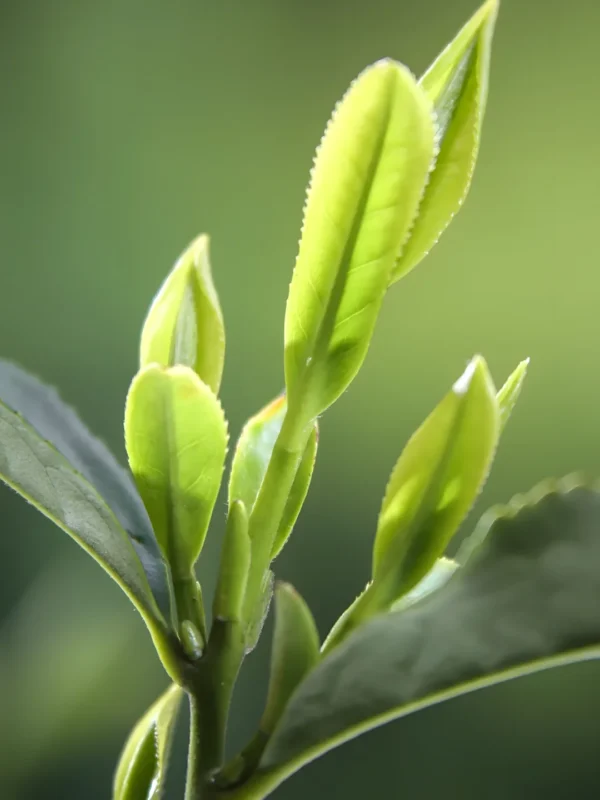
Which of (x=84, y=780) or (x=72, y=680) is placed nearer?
(x=72, y=680)

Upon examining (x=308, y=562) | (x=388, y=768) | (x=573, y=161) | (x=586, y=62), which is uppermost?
(x=586, y=62)

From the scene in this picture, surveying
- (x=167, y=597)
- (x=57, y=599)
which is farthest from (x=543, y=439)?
(x=167, y=597)

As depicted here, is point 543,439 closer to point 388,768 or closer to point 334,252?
point 388,768

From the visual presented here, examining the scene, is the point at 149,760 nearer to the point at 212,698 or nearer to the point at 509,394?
the point at 212,698

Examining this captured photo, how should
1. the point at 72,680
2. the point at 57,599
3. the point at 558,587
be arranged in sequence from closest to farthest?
the point at 558,587, the point at 72,680, the point at 57,599

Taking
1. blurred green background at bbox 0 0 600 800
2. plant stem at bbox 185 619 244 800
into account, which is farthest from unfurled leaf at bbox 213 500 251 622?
blurred green background at bbox 0 0 600 800

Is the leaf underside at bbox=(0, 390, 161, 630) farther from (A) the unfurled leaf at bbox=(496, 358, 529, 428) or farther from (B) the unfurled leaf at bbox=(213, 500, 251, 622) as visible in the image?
(A) the unfurled leaf at bbox=(496, 358, 529, 428)
